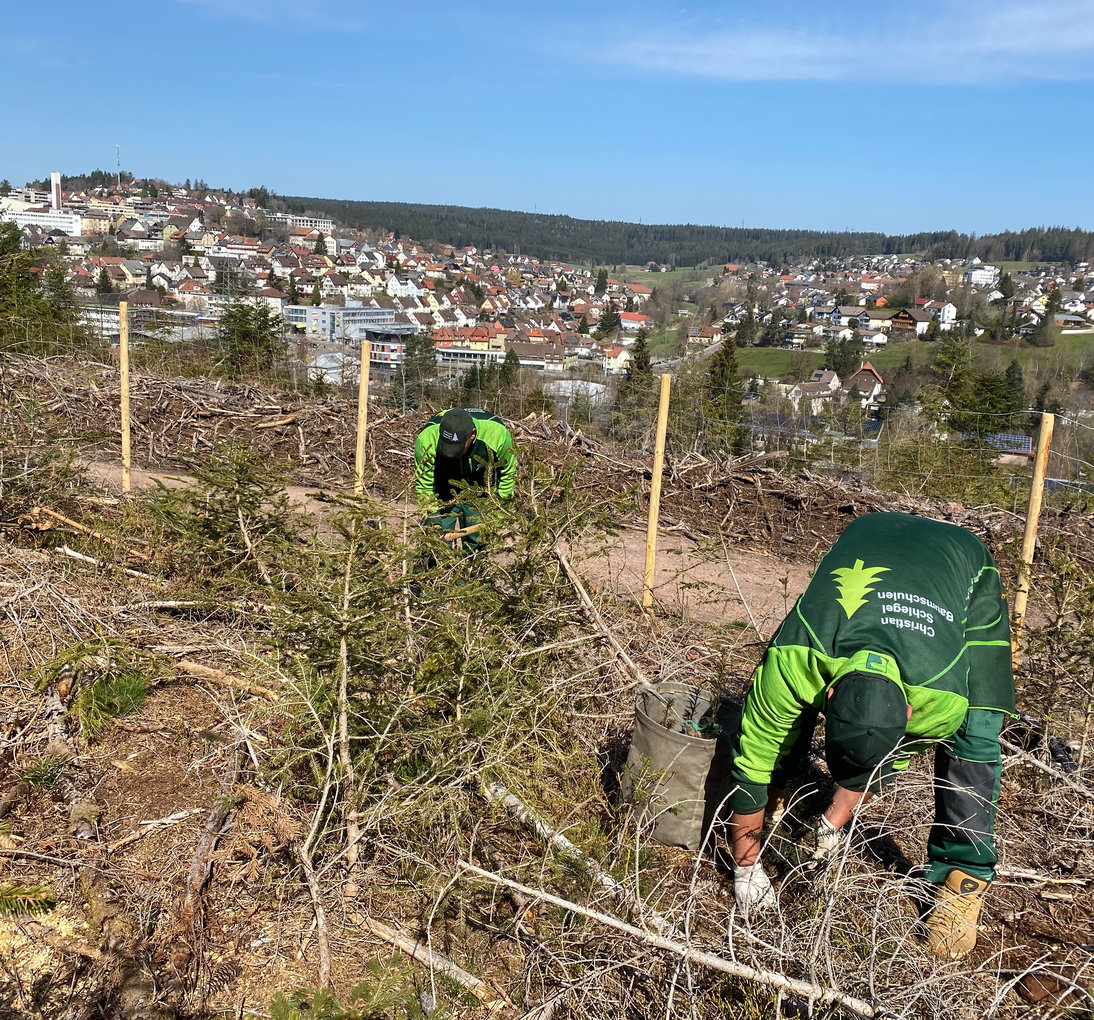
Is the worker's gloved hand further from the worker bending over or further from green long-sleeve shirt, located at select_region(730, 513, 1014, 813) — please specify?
green long-sleeve shirt, located at select_region(730, 513, 1014, 813)

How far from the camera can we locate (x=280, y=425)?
10.5 m

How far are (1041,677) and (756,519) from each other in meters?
4.67

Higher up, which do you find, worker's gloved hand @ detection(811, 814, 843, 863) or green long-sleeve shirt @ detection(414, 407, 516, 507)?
green long-sleeve shirt @ detection(414, 407, 516, 507)

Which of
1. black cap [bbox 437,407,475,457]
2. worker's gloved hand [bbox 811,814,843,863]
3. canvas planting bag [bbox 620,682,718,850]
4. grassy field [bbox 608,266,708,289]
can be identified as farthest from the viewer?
grassy field [bbox 608,266,708,289]

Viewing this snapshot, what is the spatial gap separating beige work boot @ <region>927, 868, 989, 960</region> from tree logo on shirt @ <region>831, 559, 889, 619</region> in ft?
3.49

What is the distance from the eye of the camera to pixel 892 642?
2.57 metres

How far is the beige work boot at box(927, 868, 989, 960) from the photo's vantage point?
9.23 feet

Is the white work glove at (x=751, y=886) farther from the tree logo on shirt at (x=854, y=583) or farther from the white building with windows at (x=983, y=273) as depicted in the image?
the white building with windows at (x=983, y=273)

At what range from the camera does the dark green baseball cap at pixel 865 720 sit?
2.40 metres

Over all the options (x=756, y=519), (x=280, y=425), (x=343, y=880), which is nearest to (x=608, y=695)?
(x=343, y=880)

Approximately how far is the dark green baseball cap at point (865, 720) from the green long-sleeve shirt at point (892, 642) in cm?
8

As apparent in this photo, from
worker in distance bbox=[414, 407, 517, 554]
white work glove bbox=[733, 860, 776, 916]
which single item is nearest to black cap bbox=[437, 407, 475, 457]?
worker in distance bbox=[414, 407, 517, 554]

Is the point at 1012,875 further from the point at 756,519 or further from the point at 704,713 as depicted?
the point at 756,519

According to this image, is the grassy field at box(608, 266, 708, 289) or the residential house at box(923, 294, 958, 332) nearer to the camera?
the residential house at box(923, 294, 958, 332)
